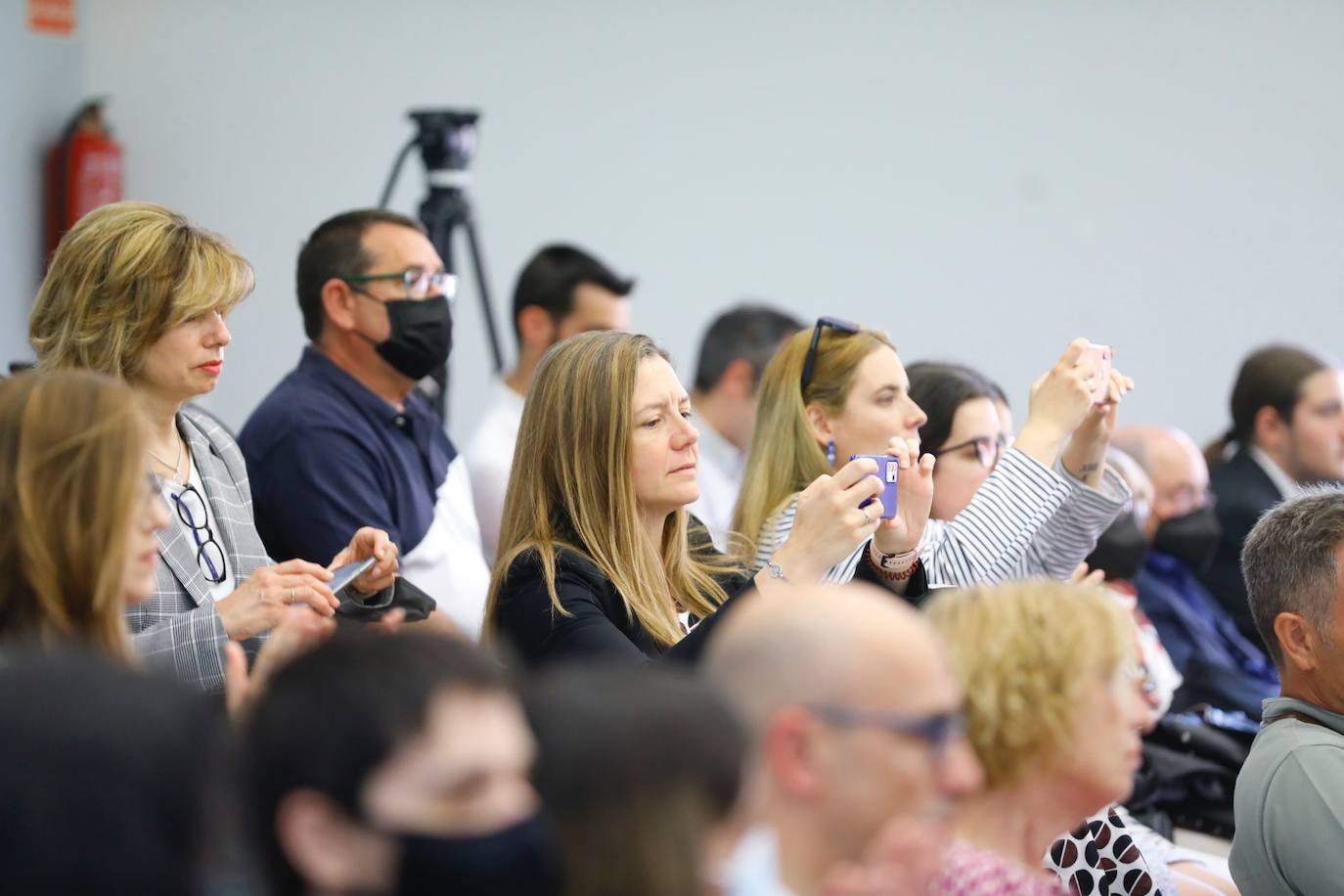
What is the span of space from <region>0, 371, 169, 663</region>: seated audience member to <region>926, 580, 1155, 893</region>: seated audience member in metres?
0.83

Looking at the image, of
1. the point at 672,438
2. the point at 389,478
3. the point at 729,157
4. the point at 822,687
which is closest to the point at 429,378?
the point at 389,478

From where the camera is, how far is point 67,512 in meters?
1.55

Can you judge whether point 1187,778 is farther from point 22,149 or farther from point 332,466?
point 22,149

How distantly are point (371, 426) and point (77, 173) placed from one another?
8.11 feet

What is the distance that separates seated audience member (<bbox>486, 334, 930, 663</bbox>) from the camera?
7.47ft

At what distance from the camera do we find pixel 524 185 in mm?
5668

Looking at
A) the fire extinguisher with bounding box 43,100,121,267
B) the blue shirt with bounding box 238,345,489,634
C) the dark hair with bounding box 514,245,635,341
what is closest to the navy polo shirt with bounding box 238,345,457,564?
the blue shirt with bounding box 238,345,489,634

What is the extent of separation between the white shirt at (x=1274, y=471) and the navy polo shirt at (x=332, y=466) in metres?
2.54

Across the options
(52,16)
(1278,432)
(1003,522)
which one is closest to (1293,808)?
(1003,522)

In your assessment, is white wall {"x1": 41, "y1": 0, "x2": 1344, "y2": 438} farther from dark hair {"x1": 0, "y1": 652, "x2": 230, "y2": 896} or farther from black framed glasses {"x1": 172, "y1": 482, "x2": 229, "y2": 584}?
dark hair {"x1": 0, "y1": 652, "x2": 230, "y2": 896}

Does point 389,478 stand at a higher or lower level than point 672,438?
lower

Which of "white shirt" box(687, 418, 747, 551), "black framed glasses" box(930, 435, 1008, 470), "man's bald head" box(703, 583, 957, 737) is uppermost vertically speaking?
"man's bald head" box(703, 583, 957, 737)

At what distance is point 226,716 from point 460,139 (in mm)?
2524

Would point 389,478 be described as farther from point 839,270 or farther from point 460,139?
point 839,270
